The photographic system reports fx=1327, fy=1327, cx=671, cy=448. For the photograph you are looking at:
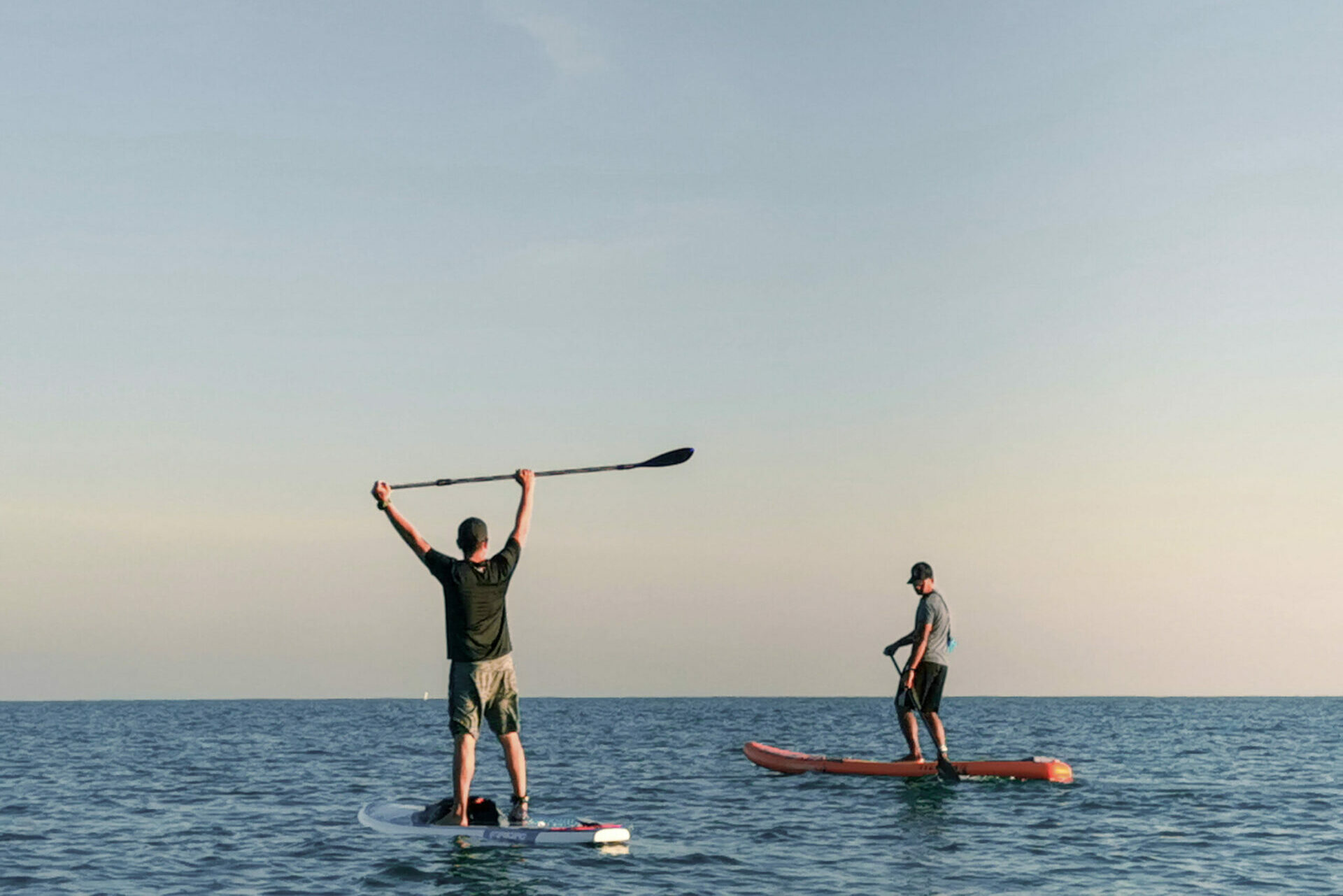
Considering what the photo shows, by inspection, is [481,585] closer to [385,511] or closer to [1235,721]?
[385,511]

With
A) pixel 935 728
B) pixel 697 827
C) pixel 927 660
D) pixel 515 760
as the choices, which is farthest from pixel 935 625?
pixel 515 760

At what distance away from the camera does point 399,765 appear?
25125 mm

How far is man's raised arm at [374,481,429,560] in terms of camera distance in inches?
463

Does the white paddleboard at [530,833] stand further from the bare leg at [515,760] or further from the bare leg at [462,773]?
the bare leg at [515,760]

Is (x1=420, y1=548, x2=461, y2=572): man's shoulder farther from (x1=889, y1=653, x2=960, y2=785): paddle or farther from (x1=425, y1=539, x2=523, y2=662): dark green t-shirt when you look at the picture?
(x1=889, y1=653, x2=960, y2=785): paddle

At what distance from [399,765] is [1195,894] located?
1738 centimetres

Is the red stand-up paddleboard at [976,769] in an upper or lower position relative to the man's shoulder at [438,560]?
lower

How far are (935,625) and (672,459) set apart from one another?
6.12m

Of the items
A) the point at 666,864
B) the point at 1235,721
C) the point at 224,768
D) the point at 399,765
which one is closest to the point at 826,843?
the point at 666,864

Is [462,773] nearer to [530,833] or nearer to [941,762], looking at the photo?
[530,833]

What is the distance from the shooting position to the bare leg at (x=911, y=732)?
1861 centimetres

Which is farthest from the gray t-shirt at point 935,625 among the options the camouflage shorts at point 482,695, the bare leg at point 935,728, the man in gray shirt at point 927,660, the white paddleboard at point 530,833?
the camouflage shorts at point 482,695

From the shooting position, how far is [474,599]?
1203 cm

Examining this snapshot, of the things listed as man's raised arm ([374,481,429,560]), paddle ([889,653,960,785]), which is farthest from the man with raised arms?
paddle ([889,653,960,785])
